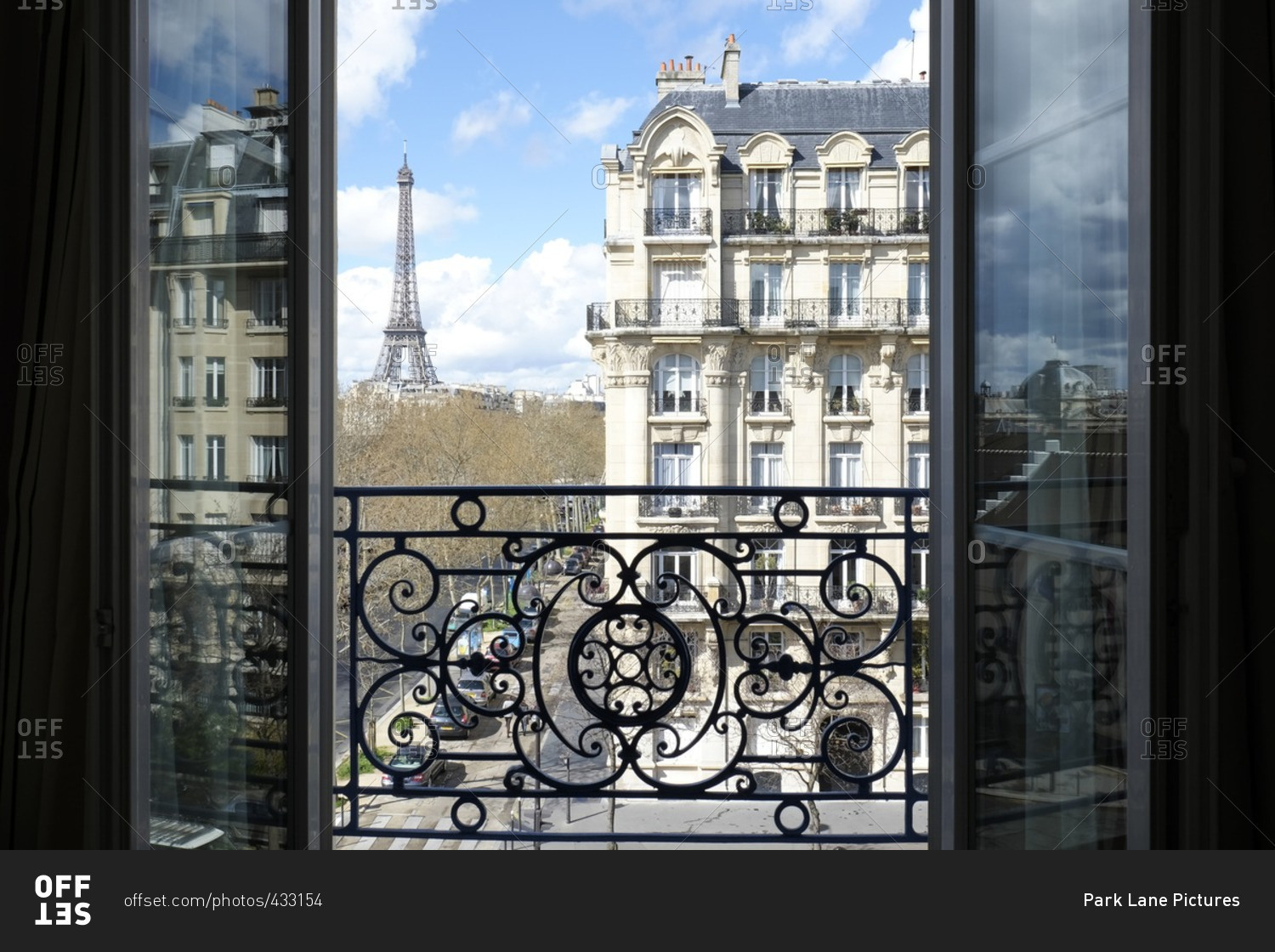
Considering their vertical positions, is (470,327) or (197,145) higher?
(470,327)

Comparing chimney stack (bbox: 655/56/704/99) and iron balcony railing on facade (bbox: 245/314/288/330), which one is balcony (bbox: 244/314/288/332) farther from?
chimney stack (bbox: 655/56/704/99)

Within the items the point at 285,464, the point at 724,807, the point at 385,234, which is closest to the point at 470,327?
the point at 385,234

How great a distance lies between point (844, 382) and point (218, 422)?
6794 millimetres

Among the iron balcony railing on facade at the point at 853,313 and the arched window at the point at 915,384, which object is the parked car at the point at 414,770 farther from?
the arched window at the point at 915,384

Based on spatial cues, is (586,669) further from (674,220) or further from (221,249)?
(674,220)

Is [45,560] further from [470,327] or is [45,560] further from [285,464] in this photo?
[470,327]

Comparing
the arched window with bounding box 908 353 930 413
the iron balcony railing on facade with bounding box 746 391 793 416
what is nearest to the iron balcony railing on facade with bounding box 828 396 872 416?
the arched window with bounding box 908 353 930 413

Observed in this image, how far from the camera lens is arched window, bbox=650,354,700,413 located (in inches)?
273

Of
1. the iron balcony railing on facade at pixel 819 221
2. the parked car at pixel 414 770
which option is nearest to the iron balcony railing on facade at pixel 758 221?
the iron balcony railing on facade at pixel 819 221

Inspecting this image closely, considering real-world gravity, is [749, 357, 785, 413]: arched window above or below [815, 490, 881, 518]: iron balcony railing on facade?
above

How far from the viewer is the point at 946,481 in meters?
1.39

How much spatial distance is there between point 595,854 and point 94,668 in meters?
0.68

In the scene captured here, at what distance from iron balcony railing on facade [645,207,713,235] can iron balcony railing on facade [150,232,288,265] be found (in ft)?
19.5

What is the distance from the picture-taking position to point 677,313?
23.7 feet
